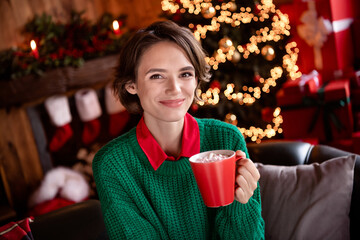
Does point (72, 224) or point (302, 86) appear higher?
point (302, 86)

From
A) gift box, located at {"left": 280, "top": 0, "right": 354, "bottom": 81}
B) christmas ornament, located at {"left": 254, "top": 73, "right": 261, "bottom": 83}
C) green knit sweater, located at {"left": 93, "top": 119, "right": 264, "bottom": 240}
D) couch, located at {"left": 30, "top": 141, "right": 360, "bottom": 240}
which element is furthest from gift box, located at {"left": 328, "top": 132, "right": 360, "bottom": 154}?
green knit sweater, located at {"left": 93, "top": 119, "right": 264, "bottom": 240}

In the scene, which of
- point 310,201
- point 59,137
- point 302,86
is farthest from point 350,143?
point 59,137

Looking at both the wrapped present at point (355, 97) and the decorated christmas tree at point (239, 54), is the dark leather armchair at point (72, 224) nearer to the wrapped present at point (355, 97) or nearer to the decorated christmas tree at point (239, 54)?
the decorated christmas tree at point (239, 54)

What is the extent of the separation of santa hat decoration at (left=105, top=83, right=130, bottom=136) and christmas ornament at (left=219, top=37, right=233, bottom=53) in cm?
121

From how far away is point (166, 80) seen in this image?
4.16ft

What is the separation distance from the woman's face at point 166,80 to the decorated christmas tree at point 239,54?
5.95 ft

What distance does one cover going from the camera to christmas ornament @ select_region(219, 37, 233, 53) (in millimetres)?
3027

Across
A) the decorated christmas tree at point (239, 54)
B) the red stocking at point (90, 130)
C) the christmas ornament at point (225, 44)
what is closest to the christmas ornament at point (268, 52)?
the decorated christmas tree at point (239, 54)

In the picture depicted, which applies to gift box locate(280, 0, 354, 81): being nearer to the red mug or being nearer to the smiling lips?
the smiling lips

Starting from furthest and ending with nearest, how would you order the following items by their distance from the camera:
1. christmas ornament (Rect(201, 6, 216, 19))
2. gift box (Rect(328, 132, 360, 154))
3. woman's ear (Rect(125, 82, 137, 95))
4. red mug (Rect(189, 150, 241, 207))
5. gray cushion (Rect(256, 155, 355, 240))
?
christmas ornament (Rect(201, 6, 216, 19)), gift box (Rect(328, 132, 360, 154)), gray cushion (Rect(256, 155, 355, 240)), woman's ear (Rect(125, 82, 137, 95)), red mug (Rect(189, 150, 241, 207))

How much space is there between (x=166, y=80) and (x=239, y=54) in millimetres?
1975

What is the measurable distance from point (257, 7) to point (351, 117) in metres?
1.15

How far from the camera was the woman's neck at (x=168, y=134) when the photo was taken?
1.38m

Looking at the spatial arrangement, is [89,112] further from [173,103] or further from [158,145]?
[173,103]
